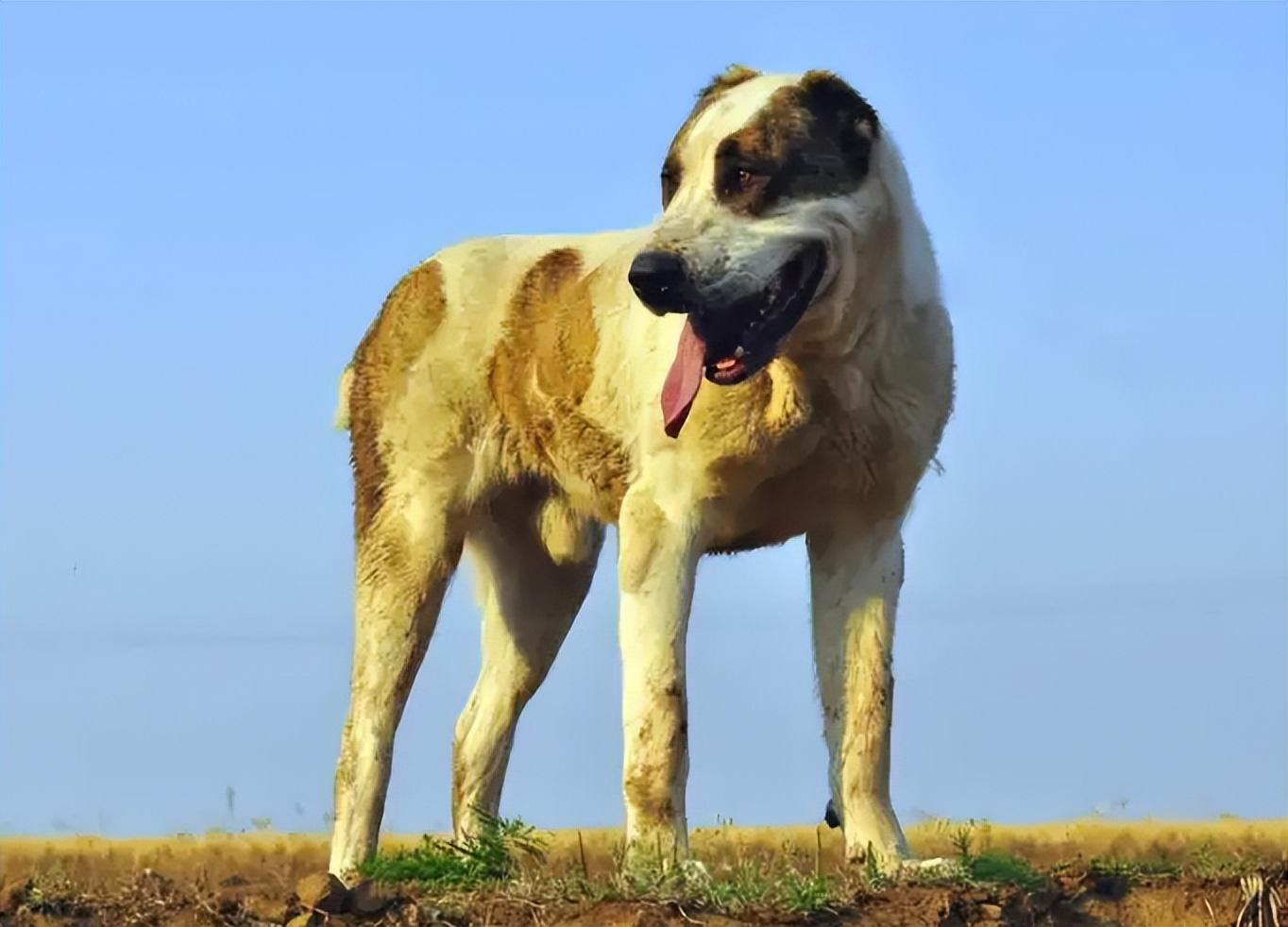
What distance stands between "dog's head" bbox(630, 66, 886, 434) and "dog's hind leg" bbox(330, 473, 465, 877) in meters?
1.97

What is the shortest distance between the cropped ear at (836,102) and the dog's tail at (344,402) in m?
3.05

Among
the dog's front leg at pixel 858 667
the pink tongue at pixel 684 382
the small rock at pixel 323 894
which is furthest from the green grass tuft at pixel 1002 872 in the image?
the small rock at pixel 323 894

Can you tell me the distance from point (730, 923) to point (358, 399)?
12.3 feet

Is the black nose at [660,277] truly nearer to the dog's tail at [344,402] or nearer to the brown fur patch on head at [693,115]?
the brown fur patch on head at [693,115]

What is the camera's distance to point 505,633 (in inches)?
434

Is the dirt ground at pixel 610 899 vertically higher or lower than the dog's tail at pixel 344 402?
lower

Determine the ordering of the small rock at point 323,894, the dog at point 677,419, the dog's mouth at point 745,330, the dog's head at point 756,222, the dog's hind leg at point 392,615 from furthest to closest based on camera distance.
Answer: the dog's hind leg at point 392,615 < the dog at point 677,419 < the dog's mouth at point 745,330 < the dog's head at point 756,222 < the small rock at point 323,894

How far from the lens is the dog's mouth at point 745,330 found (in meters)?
8.31

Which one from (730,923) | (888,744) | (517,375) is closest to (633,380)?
(517,375)

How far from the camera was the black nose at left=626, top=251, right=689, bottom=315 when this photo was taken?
8070 mm

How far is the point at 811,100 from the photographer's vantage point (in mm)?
8672

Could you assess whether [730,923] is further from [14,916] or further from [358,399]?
[358,399]

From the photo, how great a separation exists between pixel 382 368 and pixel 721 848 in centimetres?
271

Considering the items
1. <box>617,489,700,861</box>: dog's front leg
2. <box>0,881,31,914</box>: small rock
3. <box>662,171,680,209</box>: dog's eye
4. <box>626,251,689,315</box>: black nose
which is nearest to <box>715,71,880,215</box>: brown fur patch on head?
<box>662,171,680,209</box>: dog's eye
